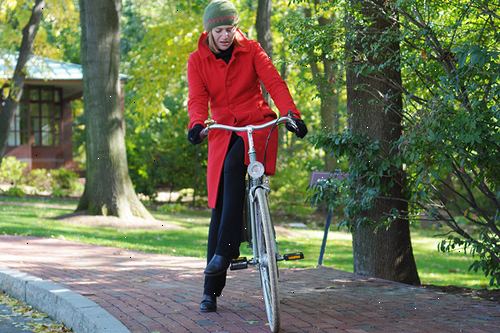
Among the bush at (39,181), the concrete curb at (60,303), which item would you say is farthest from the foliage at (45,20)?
the concrete curb at (60,303)

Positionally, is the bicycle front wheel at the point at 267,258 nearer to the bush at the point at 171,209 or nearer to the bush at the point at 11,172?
the bush at the point at 171,209

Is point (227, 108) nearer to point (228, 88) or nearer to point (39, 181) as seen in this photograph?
point (228, 88)

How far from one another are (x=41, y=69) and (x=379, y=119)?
72.6 feet

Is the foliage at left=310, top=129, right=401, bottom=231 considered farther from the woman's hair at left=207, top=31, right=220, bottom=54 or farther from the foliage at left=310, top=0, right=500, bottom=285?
the woman's hair at left=207, top=31, right=220, bottom=54

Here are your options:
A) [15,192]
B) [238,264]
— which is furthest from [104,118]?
[238,264]

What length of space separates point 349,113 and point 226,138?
103 inches

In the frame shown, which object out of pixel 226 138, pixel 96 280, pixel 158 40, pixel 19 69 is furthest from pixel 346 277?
pixel 158 40

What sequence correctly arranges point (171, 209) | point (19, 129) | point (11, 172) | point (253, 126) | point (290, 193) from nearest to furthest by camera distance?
point (253, 126) → point (171, 209) → point (290, 193) → point (11, 172) → point (19, 129)

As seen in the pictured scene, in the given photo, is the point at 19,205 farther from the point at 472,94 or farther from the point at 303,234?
the point at 472,94

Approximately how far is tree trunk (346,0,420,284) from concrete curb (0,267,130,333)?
252 centimetres

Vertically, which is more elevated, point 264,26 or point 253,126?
point 264,26

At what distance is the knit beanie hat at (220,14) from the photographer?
586 centimetres

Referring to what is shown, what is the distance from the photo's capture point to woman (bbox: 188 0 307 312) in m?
5.89

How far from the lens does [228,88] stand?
6094 mm
